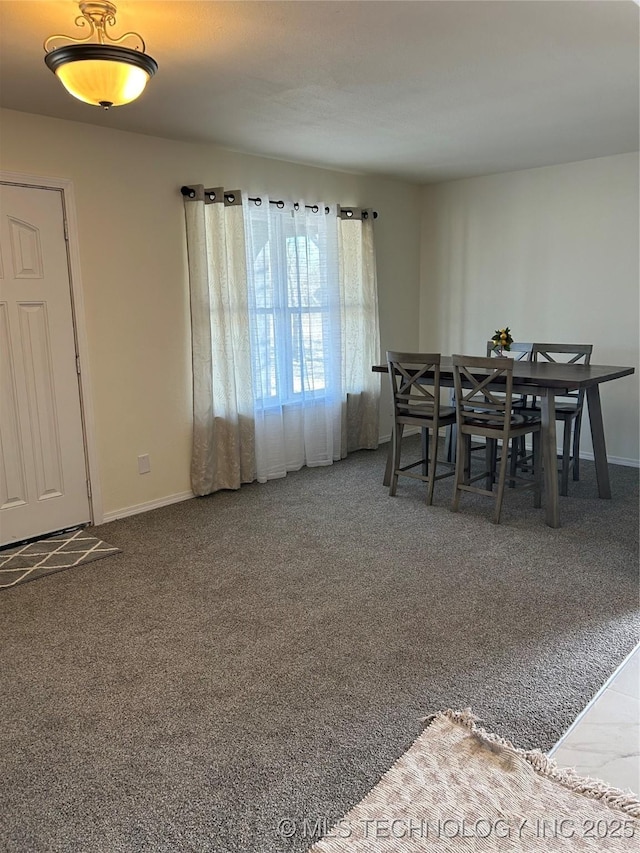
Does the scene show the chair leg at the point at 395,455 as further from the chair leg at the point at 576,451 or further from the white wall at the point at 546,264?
the white wall at the point at 546,264

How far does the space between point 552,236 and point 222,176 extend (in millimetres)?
2749

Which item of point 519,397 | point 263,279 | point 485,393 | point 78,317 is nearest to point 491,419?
point 485,393

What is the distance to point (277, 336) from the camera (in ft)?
15.7

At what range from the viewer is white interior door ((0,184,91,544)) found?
3.49 m

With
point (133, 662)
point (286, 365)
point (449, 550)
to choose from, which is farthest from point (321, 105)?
point (133, 662)

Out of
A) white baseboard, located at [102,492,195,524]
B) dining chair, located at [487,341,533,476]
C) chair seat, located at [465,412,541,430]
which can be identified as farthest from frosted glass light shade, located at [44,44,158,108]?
dining chair, located at [487,341,533,476]

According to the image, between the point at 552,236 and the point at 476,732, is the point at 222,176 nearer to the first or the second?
the point at 552,236

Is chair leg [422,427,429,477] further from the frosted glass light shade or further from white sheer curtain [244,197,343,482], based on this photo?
the frosted glass light shade

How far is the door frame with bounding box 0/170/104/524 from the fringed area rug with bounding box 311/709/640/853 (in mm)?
2688

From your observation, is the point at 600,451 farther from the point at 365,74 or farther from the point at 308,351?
the point at 365,74

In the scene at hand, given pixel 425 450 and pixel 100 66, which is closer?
pixel 100 66

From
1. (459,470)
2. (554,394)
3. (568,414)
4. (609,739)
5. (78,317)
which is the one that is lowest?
(609,739)

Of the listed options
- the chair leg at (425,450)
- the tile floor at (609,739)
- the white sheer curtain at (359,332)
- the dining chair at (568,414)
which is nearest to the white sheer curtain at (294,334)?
the white sheer curtain at (359,332)

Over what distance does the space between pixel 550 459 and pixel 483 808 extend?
237 cm
